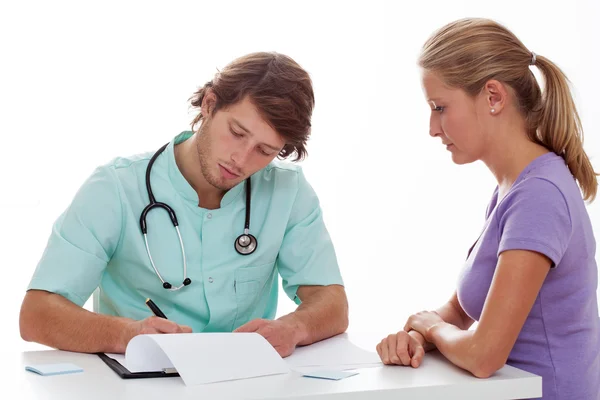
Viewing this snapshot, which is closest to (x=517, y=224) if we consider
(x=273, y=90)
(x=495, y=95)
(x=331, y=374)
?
(x=495, y=95)

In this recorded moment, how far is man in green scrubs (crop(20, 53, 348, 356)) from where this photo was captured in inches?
65.1

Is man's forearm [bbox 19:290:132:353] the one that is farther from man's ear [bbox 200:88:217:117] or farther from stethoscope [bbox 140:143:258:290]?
man's ear [bbox 200:88:217:117]

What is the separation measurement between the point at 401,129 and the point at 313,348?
1.99 meters

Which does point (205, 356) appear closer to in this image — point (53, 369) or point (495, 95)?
point (53, 369)

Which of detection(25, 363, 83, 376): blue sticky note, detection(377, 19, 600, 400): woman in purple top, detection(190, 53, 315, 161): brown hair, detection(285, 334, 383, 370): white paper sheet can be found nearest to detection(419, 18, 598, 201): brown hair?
detection(377, 19, 600, 400): woman in purple top

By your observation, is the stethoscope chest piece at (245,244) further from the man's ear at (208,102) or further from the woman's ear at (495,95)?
the woman's ear at (495,95)

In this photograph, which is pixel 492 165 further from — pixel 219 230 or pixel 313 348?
pixel 219 230

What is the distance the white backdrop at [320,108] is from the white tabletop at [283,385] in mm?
1595

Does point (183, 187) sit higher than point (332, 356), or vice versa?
point (183, 187)

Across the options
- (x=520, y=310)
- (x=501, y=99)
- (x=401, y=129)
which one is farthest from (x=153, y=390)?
(x=401, y=129)

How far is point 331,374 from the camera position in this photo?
1268 millimetres

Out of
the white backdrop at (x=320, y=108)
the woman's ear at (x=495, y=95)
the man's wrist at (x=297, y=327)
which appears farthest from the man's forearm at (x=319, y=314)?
the white backdrop at (x=320, y=108)

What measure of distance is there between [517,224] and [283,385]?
509 mm

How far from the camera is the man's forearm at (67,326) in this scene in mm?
1428
